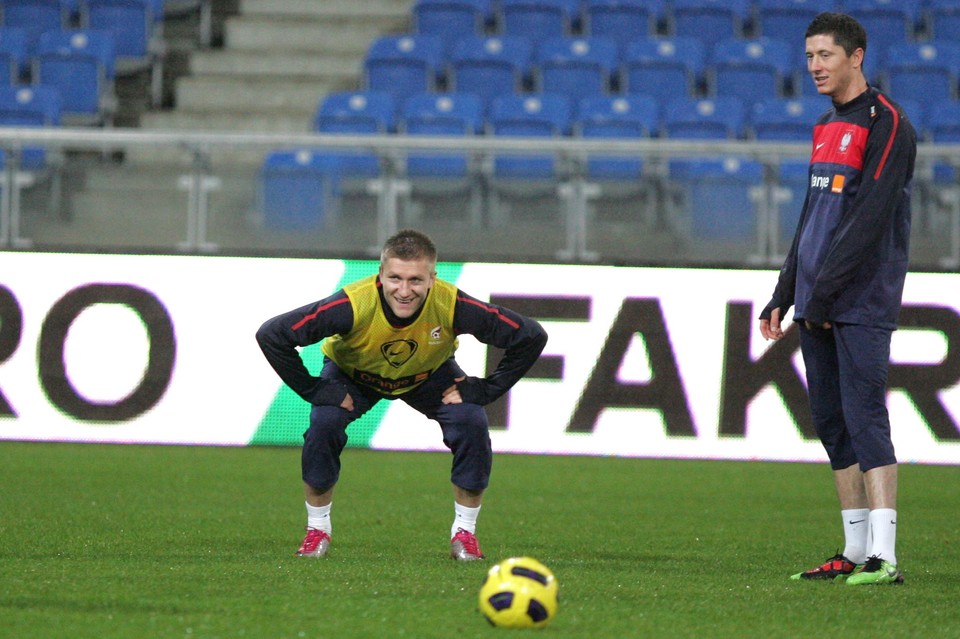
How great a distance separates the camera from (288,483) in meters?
8.03

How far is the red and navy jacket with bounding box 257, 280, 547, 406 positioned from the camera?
209 inches

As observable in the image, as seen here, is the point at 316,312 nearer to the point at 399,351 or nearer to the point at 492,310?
the point at 399,351

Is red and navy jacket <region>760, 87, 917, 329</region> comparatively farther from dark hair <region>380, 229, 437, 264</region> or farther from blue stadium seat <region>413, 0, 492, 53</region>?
blue stadium seat <region>413, 0, 492, 53</region>

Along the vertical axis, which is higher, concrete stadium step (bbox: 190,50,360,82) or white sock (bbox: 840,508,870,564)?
concrete stadium step (bbox: 190,50,360,82)

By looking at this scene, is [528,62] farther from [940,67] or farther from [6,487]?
[6,487]

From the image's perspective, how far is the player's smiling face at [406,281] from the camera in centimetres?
515

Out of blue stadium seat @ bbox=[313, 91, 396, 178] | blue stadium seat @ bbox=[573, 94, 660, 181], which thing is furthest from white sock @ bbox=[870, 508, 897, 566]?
blue stadium seat @ bbox=[313, 91, 396, 178]

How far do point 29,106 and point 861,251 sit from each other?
30.8 ft

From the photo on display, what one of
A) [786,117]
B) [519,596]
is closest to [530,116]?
[786,117]

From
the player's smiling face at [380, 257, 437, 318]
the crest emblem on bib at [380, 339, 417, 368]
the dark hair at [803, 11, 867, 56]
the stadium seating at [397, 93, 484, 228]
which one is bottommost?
the crest emblem on bib at [380, 339, 417, 368]

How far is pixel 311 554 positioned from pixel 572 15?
10228mm

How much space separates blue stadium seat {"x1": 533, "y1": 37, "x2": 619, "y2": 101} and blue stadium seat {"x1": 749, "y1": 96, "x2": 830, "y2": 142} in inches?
59.7

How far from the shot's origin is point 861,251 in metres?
4.79

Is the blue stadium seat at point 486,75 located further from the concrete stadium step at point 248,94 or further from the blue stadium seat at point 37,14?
the blue stadium seat at point 37,14
